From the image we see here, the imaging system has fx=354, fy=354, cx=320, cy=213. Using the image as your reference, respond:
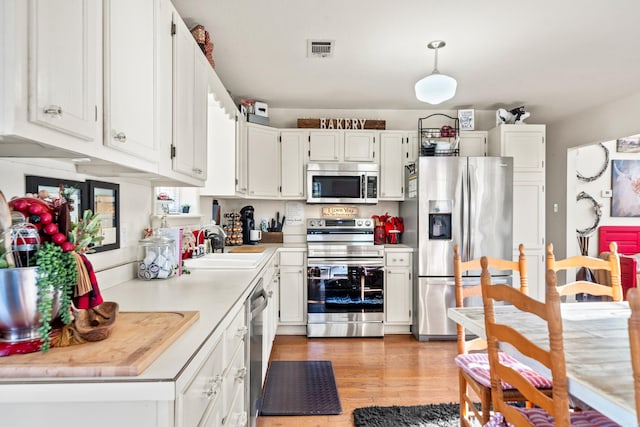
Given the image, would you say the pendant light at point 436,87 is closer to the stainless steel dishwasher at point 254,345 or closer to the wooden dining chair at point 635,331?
the stainless steel dishwasher at point 254,345

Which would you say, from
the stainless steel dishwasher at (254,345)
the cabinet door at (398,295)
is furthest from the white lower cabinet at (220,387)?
the cabinet door at (398,295)

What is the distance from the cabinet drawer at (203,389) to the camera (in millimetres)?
846

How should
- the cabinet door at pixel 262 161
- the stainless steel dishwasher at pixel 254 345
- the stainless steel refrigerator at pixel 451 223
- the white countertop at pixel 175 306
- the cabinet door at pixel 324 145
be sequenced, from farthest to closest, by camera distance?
the cabinet door at pixel 324 145
the cabinet door at pixel 262 161
the stainless steel refrigerator at pixel 451 223
the stainless steel dishwasher at pixel 254 345
the white countertop at pixel 175 306

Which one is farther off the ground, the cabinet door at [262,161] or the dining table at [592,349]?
the cabinet door at [262,161]

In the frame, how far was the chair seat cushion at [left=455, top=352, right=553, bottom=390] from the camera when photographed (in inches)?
58.4

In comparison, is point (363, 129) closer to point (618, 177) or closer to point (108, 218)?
point (108, 218)

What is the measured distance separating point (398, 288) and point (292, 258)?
114cm

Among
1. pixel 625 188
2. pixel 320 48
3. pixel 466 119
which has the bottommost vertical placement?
pixel 625 188

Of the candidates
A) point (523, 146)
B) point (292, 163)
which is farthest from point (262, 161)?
point (523, 146)

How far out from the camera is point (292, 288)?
142 inches

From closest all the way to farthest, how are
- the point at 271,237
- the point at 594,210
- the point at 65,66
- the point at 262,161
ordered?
the point at 65,66
the point at 262,161
the point at 271,237
the point at 594,210

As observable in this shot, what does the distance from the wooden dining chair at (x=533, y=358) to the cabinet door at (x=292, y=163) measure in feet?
8.88

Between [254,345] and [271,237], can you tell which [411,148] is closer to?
[271,237]

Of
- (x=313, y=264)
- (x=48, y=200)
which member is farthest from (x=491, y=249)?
(x=48, y=200)
